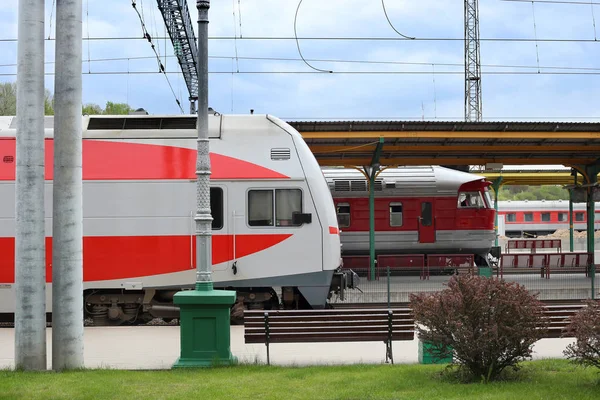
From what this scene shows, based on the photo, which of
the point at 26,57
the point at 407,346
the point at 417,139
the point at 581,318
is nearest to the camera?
the point at 581,318

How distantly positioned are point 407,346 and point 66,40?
6875 millimetres

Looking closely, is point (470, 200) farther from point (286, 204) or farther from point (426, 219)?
point (286, 204)

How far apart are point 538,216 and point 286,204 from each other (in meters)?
45.5

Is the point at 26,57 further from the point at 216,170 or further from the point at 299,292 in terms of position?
the point at 299,292

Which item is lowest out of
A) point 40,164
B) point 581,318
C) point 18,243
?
point 581,318

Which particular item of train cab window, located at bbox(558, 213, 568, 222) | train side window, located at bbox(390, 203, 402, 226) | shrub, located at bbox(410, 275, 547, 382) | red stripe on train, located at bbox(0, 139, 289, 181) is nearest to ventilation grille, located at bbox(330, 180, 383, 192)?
train side window, located at bbox(390, 203, 402, 226)

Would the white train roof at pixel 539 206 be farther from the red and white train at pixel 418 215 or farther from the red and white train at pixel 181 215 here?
the red and white train at pixel 181 215

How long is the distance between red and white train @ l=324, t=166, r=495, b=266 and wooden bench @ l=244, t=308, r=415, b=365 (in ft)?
49.7

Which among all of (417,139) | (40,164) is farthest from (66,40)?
(417,139)

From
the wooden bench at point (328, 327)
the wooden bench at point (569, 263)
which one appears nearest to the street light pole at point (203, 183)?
the wooden bench at point (328, 327)

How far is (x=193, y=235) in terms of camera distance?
48.2 ft

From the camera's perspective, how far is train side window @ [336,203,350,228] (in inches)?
1022

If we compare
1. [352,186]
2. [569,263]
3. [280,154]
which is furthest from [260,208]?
[569,263]

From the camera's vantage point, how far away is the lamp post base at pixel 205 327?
10258 millimetres
